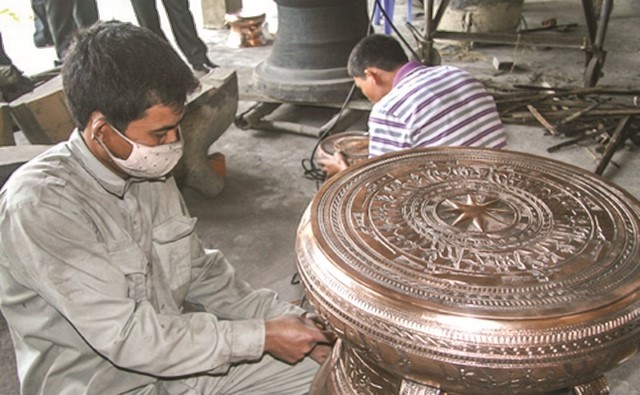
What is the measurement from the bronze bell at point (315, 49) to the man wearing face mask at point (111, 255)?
9.39ft

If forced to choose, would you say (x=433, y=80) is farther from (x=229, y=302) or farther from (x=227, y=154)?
(x=227, y=154)

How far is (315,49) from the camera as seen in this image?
4.53 m

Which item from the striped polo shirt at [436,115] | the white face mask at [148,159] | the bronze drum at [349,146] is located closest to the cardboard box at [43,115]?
the bronze drum at [349,146]

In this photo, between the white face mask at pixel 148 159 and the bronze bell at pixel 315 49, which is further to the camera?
the bronze bell at pixel 315 49

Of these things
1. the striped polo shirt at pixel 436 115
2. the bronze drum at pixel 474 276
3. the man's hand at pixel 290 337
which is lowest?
the man's hand at pixel 290 337

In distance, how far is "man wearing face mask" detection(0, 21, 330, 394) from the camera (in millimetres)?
1409

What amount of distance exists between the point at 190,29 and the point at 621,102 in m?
4.05

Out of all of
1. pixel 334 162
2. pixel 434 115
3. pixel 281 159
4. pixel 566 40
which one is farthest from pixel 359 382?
pixel 566 40

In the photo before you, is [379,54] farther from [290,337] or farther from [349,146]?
[290,337]

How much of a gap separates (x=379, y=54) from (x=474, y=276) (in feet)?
5.77

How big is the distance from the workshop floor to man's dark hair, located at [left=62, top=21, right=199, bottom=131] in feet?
4.87

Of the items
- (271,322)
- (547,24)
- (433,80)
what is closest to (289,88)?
(433,80)

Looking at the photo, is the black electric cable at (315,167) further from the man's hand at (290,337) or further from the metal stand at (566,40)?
the man's hand at (290,337)

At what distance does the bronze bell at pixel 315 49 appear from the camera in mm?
4445
